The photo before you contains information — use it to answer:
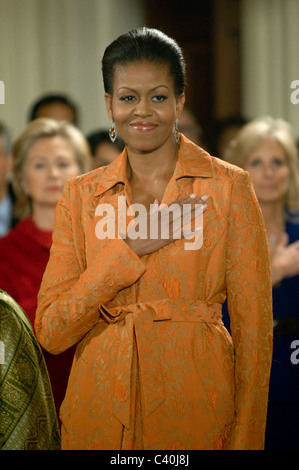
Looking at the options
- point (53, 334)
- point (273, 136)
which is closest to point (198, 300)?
point (53, 334)

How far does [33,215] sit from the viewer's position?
3.07 m

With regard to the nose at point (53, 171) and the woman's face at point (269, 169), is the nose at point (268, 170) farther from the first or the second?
the nose at point (53, 171)

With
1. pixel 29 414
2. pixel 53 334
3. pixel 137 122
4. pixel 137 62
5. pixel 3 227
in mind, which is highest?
pixel 137 62

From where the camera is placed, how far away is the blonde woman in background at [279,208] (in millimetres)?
2598

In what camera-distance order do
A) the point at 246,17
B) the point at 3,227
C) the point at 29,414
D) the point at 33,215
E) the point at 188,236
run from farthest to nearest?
the point at 246,17 < the point at 3,227 < the point at 33,215 < the point at 29,414 < the point at 188,236

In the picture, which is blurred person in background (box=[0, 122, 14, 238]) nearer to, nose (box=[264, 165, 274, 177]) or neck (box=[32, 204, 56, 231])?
neck (box=[32, 204, 56, 231])

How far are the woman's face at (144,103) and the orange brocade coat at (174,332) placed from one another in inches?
5.4

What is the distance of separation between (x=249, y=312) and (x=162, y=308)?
0.18 metres

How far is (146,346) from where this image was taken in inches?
65.6

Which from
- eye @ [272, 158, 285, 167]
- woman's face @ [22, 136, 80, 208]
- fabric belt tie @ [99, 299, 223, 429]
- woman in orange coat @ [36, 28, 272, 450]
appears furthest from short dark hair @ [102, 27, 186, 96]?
eye @ [272, 158, 285, 167]

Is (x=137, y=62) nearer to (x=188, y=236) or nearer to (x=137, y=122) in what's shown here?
(x=137, y=122)

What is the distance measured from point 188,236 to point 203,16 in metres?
3.66

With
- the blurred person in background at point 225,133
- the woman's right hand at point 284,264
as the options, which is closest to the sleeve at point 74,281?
the woman's right hand at point 284,264

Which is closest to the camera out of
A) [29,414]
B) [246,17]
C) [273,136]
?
[29,414]
